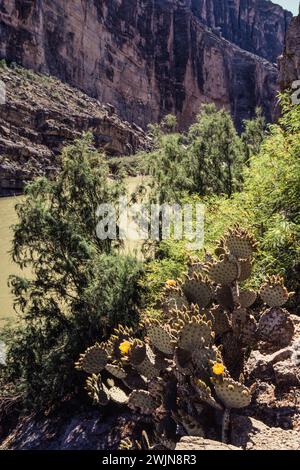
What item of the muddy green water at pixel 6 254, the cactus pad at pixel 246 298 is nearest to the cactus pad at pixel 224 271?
the cactus pad at pixel 246 298

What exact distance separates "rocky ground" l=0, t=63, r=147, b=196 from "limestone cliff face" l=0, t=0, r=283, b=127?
283 inches

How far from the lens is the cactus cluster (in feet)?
19.2

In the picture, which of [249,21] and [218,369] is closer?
[218,369]

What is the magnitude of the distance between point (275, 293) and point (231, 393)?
179cm

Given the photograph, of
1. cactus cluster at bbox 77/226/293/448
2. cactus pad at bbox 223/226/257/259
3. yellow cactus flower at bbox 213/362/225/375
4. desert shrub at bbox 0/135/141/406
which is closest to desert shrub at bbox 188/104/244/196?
desert shrub at bbox 0/135/141/406

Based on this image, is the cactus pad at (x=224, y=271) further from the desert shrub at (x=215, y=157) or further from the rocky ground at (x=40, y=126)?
the rocky ground at (x=40, y=126)

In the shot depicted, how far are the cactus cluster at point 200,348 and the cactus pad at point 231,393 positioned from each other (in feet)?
0.04

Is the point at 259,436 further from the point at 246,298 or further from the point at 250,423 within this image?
the point at 246,298

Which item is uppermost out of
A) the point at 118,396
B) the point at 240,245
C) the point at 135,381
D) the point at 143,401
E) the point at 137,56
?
the point at 137,56

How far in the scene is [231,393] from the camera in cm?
550

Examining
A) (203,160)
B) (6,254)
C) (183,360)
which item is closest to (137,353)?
(183,360)

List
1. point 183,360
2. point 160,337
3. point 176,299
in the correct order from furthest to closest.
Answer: point 176,299 < point 160,337 < point 183,360

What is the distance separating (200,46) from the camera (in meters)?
110

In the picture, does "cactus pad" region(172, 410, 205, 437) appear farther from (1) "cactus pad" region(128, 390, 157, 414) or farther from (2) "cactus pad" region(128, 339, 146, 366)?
(2) "cactus pad" region(128, 339, 146, 366)
